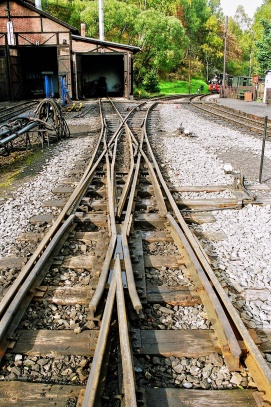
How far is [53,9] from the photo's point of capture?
6050 cm

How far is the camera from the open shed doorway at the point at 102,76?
38.9 m

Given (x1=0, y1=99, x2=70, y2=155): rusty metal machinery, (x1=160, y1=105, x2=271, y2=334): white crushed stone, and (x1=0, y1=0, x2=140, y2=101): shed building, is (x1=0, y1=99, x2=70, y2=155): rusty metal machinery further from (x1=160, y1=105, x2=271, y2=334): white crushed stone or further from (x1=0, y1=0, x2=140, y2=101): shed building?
(x1=0, y1=0, x2=140, y2=101): shed building

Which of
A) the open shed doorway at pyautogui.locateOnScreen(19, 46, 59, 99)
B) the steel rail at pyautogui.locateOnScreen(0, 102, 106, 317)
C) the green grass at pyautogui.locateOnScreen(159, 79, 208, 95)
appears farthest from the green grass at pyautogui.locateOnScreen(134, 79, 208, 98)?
the steel rail at pyautogui.locateOnScreen(0, 102, 106, 317)

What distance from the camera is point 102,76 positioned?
39906 millimetres

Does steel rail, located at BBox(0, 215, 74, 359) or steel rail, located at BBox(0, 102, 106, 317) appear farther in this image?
steel rail, located at BBox(0, 102, 106, 317)

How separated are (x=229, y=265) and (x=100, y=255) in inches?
56.9

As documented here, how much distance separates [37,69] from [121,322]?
122 ft

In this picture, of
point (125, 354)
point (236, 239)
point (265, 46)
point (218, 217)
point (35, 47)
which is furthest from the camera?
point (265, 46)

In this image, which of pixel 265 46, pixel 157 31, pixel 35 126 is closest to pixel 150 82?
pixel 157 31

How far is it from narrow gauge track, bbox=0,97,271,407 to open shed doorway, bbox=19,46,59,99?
106 feet

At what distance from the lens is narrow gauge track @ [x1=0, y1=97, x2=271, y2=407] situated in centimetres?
278

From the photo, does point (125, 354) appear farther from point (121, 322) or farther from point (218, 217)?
point (218, 217)

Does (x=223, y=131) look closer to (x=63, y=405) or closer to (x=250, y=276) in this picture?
(x=250, y=276)

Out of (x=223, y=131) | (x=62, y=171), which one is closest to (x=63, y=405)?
(x=62, y=171)
